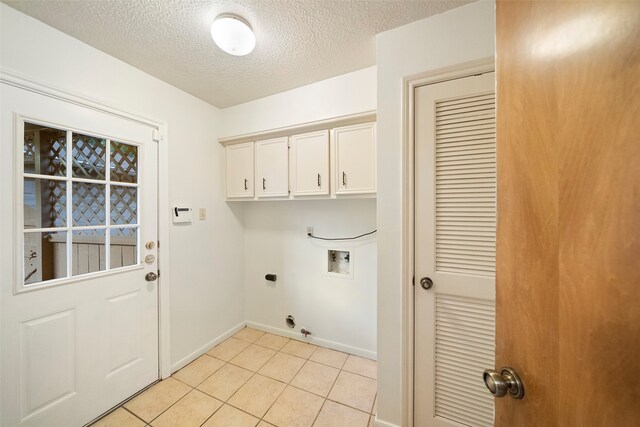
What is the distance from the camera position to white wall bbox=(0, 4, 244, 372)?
125 cm

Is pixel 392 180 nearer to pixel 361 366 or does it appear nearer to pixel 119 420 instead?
pixel 361 366

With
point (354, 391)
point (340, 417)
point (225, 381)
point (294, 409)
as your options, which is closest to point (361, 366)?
point (354, 391)

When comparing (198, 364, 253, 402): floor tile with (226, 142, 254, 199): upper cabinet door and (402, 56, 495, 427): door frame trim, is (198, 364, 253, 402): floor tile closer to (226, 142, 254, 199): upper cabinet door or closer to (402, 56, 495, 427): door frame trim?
(402, 56, 495, 427): door frame trim

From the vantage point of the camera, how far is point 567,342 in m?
0.45

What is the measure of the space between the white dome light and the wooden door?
1266mm

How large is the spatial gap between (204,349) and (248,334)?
47 centimetres

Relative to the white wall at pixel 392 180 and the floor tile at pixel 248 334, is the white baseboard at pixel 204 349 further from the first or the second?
→ the white wall at pixel 392 180

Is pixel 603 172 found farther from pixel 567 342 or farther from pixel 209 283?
pixel 209 283

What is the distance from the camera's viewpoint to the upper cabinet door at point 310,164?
194 centimetres

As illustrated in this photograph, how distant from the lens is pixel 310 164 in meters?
2.00

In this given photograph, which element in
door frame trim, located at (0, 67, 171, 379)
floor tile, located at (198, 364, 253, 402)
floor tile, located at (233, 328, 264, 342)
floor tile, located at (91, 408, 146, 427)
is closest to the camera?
floor tile, located at (91, 408, 146, 427)

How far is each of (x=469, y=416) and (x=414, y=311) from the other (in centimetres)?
60

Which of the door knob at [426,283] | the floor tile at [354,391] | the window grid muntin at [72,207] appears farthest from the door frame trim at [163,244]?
the door knob at [426,283]

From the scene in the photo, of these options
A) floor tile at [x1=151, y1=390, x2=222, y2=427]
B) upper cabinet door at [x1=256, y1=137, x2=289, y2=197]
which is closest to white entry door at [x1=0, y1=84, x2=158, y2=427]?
floor tile at [x1=151, y1=390, x2=222, y2=427]
